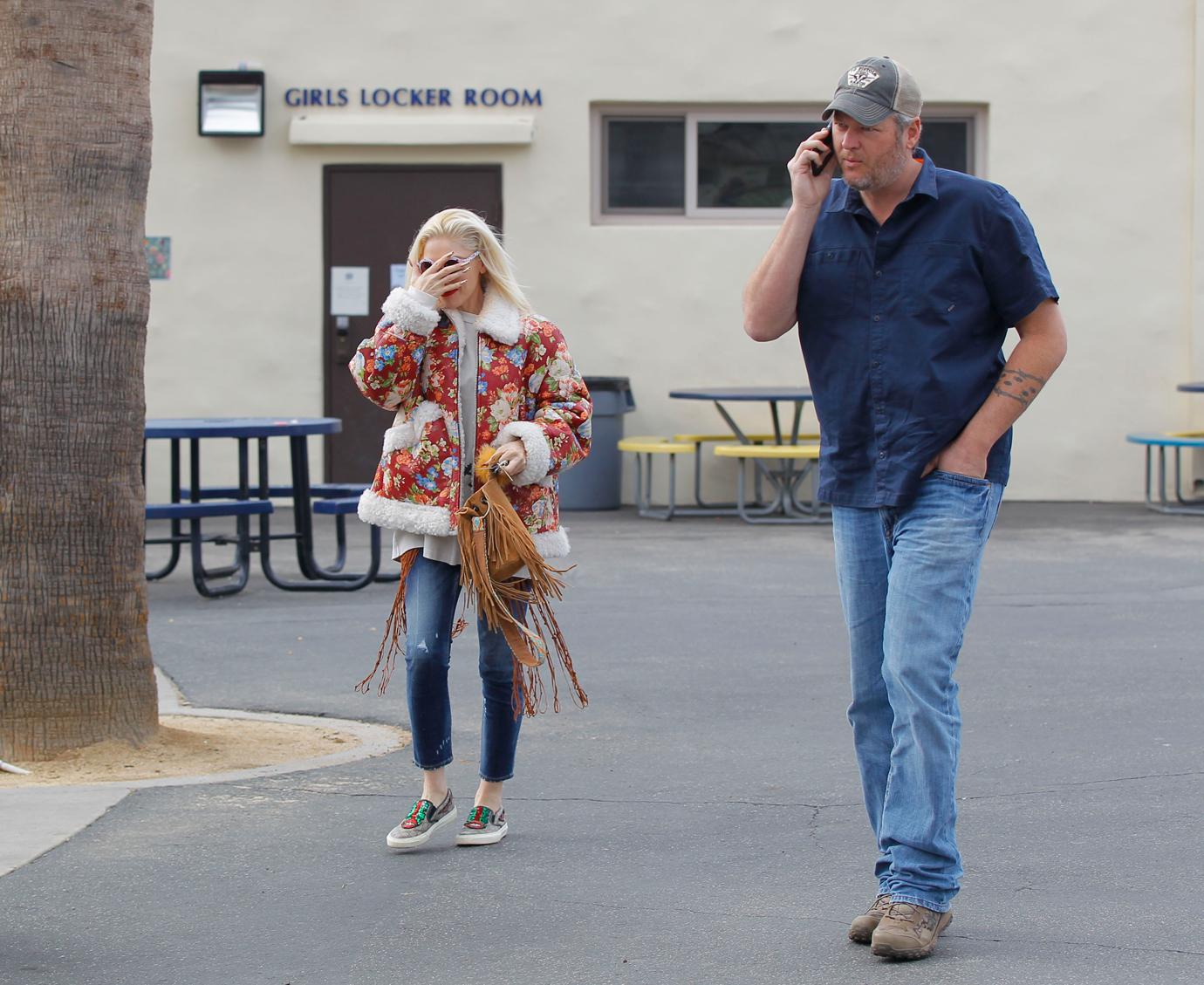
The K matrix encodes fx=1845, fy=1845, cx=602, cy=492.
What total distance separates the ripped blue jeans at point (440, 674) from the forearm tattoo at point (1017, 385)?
160cm

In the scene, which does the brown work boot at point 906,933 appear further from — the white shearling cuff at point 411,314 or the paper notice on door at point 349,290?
the paper notice on door at point 349,290

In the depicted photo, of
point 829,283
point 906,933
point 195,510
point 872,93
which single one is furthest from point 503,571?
point 195,510

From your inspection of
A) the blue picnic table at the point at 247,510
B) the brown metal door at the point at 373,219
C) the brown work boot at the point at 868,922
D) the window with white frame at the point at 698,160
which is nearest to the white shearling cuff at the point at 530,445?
the brown work boot at the point at 868,922

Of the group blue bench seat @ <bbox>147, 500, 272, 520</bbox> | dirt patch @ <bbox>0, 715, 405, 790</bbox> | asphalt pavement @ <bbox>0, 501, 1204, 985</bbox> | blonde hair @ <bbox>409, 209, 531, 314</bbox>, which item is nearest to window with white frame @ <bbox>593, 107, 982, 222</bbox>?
blue bench seat @ <bbox>147, 500, 272, 520</bbox>

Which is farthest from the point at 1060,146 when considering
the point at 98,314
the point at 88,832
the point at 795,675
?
the point at 88,832

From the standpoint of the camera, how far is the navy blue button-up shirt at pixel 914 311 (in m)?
4.10

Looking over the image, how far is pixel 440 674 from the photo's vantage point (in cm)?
498

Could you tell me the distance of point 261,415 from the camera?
15.3 metres

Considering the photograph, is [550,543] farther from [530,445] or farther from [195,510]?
[195,510]

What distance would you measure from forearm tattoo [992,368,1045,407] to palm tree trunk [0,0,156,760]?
3.15m

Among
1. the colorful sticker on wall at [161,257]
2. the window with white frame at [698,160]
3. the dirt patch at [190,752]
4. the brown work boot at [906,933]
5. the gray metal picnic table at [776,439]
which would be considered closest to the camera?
the brown work boot at [906,933]

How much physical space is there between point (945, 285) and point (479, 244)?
4.85 feet

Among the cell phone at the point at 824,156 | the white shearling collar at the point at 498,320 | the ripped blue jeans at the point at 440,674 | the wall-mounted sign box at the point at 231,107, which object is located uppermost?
the wall-mounted sign box at the point at 231,107

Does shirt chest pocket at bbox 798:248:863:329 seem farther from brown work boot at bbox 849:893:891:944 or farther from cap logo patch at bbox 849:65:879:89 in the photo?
brown work boot at bbox 849:893:891:944
